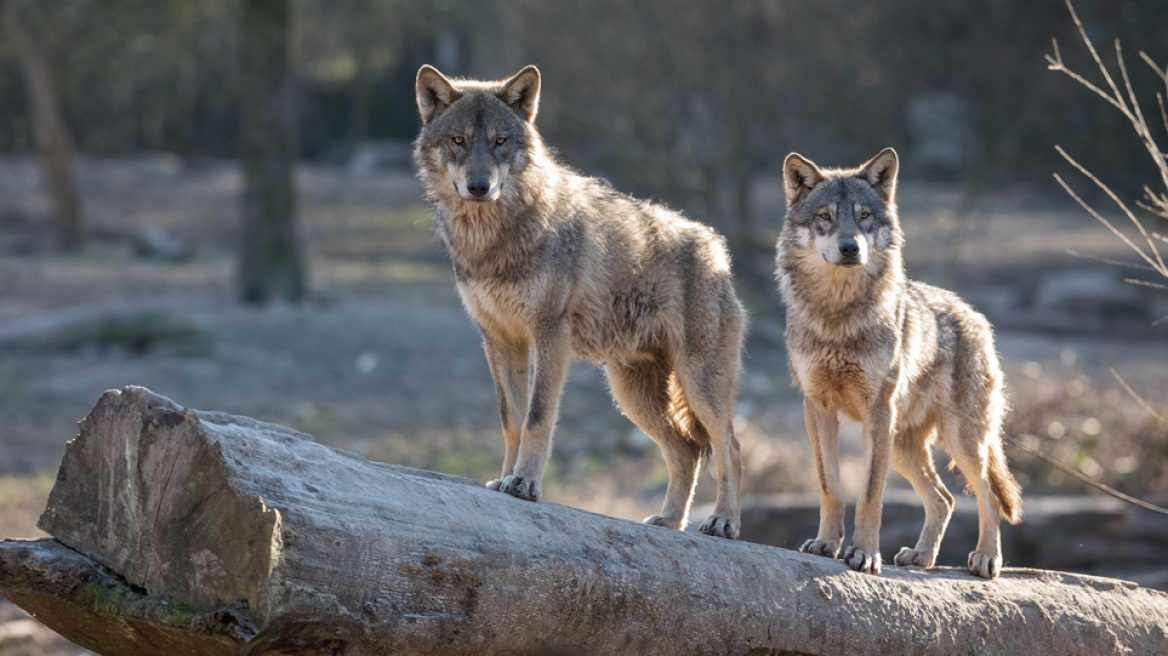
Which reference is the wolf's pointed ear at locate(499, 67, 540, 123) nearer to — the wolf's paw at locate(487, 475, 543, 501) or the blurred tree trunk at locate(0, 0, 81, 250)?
the wolf's paw at locate(487, 475, 543, 501)

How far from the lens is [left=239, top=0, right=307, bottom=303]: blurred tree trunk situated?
16.6 metres

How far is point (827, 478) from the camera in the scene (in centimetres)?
566

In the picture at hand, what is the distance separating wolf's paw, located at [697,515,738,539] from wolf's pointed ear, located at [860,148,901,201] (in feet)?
6.21

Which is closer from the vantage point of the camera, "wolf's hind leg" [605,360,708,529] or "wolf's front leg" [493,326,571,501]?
"wolf's front leg" [493,326,571,501]

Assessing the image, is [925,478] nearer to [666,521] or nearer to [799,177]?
[666,521]

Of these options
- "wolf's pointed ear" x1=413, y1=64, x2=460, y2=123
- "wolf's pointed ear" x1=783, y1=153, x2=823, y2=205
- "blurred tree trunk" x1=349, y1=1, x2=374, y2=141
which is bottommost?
"wolf's pointed ear" x1=783, y1=153, x2=823, y2=205

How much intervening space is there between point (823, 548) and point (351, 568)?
2.60m

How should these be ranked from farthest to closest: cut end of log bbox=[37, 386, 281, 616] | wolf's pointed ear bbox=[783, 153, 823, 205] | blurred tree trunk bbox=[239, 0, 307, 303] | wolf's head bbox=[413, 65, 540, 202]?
blurred tree trunk bbox=[239, 0, 307, 303] < wolf's pointed ear bbox=[783, 153, 823, 205] < wolf's head bbox=[413, 65, 540, 202] < cut end of log bbox=[37, 386, 281, 616]

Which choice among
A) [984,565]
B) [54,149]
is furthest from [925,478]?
[54,149]

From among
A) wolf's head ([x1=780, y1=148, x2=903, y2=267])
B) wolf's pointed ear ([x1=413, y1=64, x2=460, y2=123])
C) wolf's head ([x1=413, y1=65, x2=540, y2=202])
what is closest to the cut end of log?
wolf's head ([x1=413, y1=65, x2=540, y2=202])

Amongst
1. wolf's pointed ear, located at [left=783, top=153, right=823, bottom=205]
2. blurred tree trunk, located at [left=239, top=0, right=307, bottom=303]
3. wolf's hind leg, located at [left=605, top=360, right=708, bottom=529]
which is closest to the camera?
wolf's pointed ear, located at [left=783, top=153, right=823, bottom=205]

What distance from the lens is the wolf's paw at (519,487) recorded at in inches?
205

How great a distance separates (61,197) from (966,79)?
18.8m

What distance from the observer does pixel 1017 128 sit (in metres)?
20.9
